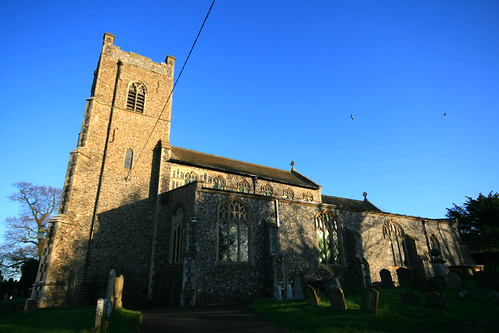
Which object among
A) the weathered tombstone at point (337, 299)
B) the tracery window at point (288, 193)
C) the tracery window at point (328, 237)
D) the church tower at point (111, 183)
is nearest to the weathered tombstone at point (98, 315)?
the weathered tombstone at point (337, 299)

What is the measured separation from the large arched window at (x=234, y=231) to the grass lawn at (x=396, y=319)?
17.9ft

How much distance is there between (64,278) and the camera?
15453mm

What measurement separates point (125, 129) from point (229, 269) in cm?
1232

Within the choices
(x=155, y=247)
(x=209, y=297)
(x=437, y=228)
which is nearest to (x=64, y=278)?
(x=155, y=247)

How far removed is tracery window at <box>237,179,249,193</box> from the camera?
22.5 m

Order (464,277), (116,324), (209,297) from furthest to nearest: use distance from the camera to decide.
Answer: (464,277) → (209,297) → (116,324)

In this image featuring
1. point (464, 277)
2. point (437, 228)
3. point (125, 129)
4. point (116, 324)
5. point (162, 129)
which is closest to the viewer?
point (116, 324)

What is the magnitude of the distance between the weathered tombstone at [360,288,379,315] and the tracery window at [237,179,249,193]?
1484 centimetres

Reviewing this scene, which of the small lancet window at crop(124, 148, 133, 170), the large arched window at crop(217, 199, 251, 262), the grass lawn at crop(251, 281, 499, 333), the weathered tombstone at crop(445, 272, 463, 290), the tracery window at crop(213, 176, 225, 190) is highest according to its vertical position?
the small lancet window at crop(124, 148, 133, 170)

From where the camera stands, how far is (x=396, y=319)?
7375 mm

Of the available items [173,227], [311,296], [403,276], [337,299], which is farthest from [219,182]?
[337,299]

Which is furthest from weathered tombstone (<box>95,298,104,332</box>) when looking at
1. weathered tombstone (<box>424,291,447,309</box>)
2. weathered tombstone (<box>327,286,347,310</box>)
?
weathered tombstone (<box>424,291,447,309</box>)

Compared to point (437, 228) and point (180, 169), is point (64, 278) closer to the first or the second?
point (180, 169)

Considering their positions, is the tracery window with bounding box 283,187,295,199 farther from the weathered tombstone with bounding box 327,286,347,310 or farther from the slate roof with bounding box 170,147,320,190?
the weathered tombstone with bounding box 327,286,347,310
